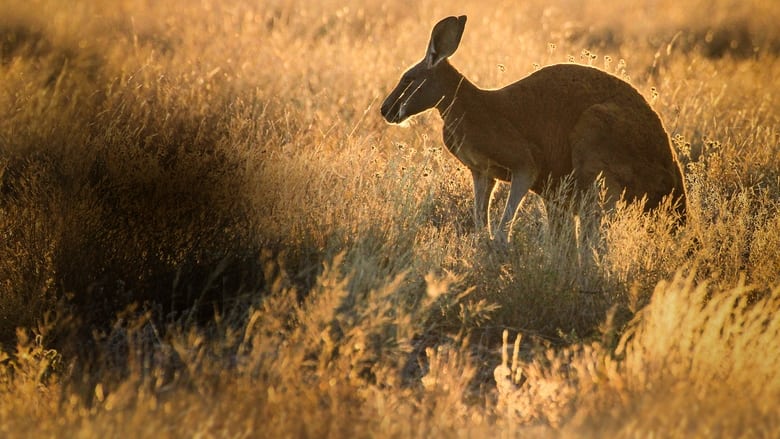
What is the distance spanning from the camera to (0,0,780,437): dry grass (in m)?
4.43

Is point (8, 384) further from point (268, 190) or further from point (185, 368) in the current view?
point (268, 190)

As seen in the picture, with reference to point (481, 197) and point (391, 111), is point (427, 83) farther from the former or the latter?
point (481, 197)

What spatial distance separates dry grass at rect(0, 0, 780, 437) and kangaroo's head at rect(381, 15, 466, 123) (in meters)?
0.43

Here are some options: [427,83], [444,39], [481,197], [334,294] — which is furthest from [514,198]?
[334,294]

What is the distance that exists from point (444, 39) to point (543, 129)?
859 millimetres

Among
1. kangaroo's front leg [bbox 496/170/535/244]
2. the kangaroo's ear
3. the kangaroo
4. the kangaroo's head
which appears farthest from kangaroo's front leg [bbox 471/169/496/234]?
the kangaroo's ear

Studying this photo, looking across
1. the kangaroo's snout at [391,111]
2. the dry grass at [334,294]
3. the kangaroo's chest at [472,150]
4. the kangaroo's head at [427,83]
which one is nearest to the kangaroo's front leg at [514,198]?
the kangaroo's chest at [472,150]

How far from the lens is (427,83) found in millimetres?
7320

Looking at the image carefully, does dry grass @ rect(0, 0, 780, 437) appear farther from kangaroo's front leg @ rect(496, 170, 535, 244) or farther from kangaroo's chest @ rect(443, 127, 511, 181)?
kangaroo's chest @ rect(443, 127, 511, 181)

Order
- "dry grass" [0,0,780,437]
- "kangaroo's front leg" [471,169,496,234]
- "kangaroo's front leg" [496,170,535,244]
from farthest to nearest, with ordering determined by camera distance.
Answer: "kangaroo's front leg" [471,169,496,234] < "kangaroo's front leg" [496,170,535,244] < "dry grass" [0,0,780,437]

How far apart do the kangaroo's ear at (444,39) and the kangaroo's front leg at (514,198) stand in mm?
883

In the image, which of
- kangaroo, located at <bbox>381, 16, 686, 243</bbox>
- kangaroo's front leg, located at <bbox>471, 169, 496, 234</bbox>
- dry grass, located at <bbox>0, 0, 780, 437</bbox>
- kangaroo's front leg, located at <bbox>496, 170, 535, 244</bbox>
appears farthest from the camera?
kangaroo's front leg, located at <bbox>471, 169, 496, 234</bbox>

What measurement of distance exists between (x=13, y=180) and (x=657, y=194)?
390 cm

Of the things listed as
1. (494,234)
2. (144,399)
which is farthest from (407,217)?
(144,399)
